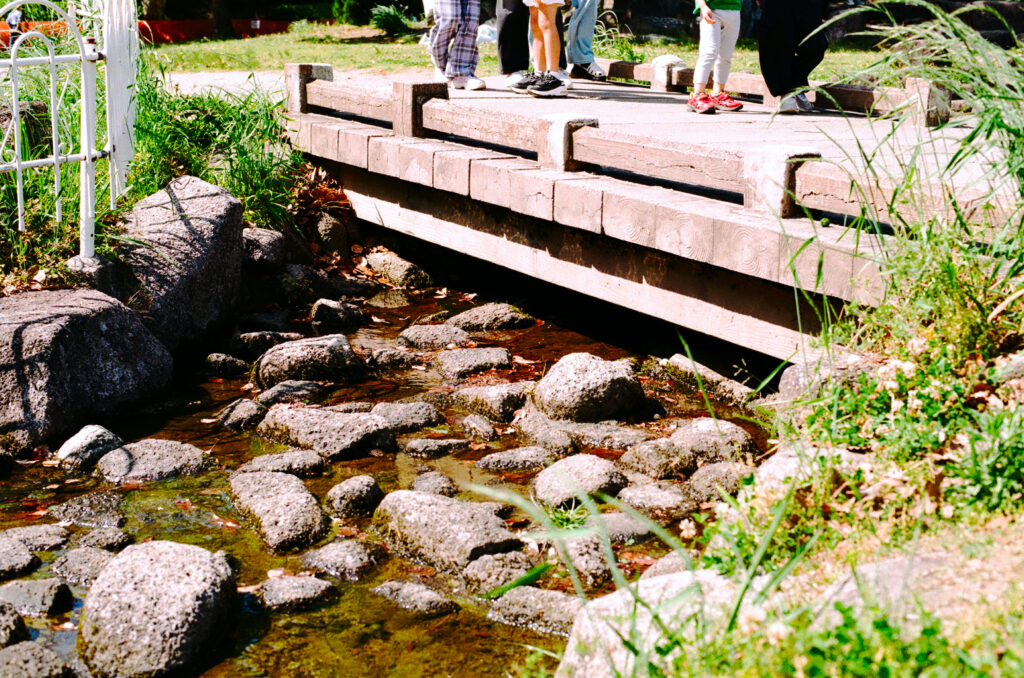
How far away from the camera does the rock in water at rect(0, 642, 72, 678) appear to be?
12.6 feet

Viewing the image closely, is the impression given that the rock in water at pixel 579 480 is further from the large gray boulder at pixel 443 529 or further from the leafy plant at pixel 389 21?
the leafy plant at pixel 389 21

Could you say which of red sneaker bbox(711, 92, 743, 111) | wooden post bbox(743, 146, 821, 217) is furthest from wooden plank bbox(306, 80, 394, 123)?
wooden post bbox(743, 146, 821, 217)

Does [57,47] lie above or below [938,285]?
above

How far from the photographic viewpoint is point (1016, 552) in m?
2.87

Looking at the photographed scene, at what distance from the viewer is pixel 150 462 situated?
578 centimetres

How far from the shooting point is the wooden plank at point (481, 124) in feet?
25.2

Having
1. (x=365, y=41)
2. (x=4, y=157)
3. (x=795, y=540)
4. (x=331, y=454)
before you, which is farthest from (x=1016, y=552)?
(x=365, y=41)

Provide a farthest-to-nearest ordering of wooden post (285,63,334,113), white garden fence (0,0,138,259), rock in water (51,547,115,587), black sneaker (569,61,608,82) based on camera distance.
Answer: black sneaker (569,61,608,82), wooden post (285,63,334,113), white garden fence (0,0,138,259), rock in water (51,547,115,587)

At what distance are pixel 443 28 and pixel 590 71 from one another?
271 centimetres

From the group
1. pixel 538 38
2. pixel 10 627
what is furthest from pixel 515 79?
pixel 10 627

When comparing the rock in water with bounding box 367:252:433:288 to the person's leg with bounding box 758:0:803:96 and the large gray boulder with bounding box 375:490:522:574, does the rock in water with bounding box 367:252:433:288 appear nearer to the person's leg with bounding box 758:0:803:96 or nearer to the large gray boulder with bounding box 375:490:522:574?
the person's leg with bounding box 758:0:803:96

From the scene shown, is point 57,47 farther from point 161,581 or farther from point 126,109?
point 161,581

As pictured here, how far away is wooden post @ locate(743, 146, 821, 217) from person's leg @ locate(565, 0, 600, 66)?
6.08 metres

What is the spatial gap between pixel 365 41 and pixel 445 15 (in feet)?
43.3
